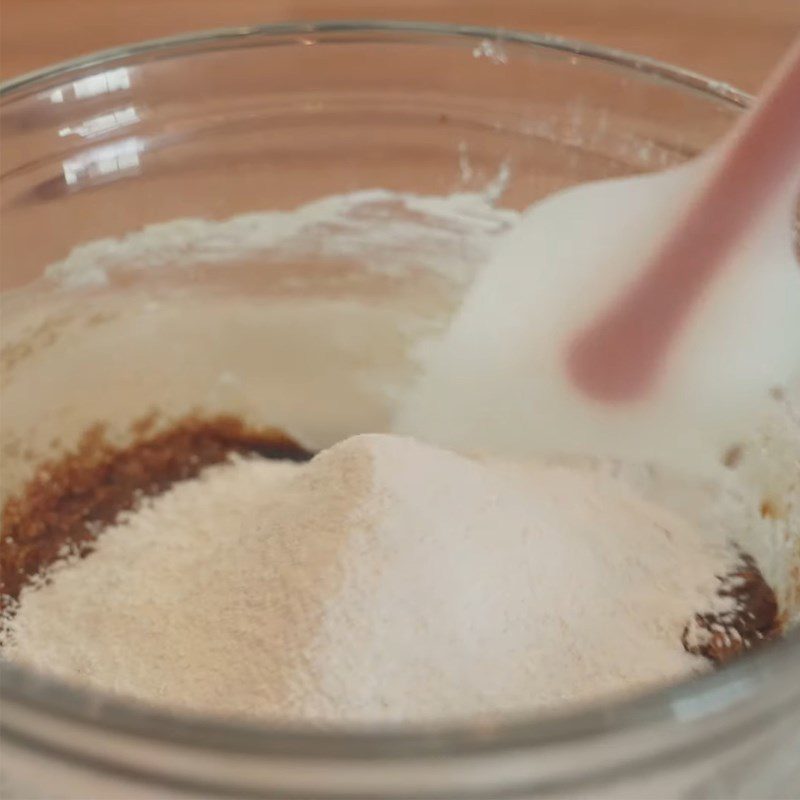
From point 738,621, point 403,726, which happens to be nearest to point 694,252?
point 738,621

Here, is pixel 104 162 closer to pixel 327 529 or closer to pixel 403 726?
pixel 327 529

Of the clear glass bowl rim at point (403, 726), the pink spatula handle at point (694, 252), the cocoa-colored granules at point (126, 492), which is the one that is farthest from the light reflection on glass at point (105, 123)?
the clear glass bowl rim at point (403, 726)

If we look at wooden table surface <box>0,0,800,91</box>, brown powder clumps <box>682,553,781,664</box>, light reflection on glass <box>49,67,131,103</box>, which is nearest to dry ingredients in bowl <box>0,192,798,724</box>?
brown powder clumps <box>682,553,781,664</box>

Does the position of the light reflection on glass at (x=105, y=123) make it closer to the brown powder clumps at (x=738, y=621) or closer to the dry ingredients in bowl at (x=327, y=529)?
the dry ingredients in bowl at (x=327, y=529)

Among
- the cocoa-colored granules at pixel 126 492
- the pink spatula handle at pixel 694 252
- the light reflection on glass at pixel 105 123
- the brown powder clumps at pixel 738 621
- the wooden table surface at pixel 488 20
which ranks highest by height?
the wooden table surface at pixel 488 20

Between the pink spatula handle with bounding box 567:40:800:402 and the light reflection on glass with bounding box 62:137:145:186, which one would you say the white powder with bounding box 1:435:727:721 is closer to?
the pink spatula handle with bounding box 567:40:800:402

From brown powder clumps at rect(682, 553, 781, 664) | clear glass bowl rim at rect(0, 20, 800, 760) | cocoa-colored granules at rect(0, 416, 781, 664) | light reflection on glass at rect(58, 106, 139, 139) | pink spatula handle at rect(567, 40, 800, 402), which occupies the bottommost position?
clear glass bowl rim at rect(0, 20, 800, 760)
